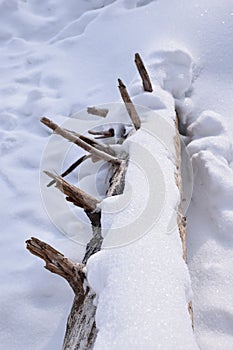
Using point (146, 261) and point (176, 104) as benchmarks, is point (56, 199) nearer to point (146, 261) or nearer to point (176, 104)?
point (176, 104)

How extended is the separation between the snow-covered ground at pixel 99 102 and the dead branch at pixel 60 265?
38cm

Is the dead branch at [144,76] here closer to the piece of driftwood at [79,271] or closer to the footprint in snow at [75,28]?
the piece of driftwood at [79,271]

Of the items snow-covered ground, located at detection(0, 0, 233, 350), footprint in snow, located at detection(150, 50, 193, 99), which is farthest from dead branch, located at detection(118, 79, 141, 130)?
footprint in snow, located at detection(150, 50, 193, 99)

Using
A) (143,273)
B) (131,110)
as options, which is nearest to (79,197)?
(143,273)

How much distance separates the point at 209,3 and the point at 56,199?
1708 millimetres

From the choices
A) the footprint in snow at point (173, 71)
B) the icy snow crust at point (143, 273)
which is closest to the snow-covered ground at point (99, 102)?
the footprint in snow at point (173, 71)

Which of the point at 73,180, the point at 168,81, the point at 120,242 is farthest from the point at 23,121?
the point at 120,242

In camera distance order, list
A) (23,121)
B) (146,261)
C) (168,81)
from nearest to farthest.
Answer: (146,261) < (168,81) < (23,121)

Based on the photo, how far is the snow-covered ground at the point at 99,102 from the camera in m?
1.61

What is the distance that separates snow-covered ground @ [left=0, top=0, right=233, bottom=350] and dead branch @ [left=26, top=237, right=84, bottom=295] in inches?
14.8

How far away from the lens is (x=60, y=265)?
1249 mm

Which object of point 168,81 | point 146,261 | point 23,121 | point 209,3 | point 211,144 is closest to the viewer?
point 146,261

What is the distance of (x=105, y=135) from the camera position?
2178 millimetres

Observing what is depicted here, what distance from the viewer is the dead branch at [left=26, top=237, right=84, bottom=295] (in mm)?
1244
